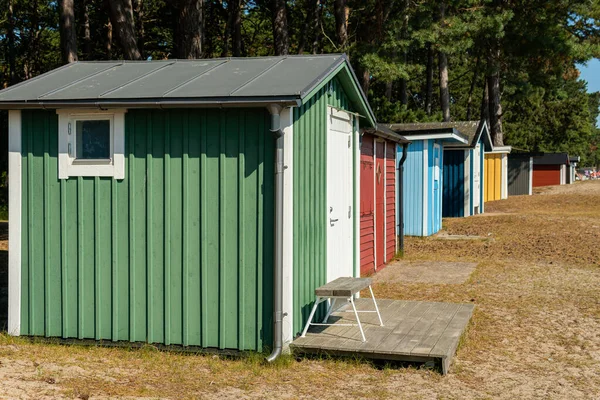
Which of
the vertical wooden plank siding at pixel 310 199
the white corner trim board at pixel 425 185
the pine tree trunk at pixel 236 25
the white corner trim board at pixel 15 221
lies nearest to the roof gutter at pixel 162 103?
the white corner trim board at pixel 15 221

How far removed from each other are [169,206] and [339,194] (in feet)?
7.24

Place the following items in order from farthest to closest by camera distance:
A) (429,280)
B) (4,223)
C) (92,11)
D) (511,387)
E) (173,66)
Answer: (92,11) → (4,223) → (429,280) → (173,66) → (511,387)

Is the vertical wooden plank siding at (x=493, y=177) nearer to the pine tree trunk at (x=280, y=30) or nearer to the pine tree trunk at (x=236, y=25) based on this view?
the pine tree trunk at (x=236, y=25)

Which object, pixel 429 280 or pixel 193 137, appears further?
pixel 429 280

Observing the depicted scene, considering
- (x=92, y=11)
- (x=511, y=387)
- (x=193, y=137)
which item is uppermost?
(x=92, y=11)

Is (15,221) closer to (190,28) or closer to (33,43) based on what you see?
(190,28)

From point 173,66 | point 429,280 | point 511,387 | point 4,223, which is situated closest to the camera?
point 511,387

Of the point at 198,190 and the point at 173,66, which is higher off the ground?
the point at 173,66

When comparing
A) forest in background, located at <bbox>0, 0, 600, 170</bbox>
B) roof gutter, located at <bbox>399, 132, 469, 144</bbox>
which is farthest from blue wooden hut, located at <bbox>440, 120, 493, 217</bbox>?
roof gutter, located at <bbox>399, 132, 469, 144</bbox>

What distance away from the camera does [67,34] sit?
17219mm

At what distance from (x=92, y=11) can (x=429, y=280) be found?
2197 cm

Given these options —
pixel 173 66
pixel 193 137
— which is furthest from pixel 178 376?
pixel 173 66

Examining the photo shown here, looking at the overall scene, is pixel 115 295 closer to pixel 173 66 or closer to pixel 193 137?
pixel 193 137

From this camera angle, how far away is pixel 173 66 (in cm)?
823
